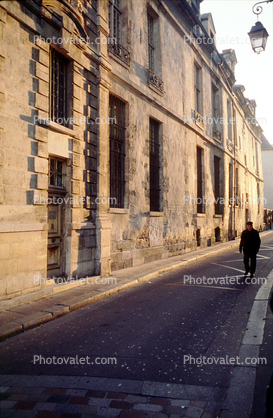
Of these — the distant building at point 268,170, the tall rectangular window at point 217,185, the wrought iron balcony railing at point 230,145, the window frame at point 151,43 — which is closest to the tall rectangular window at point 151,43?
the window frame at point 151,43

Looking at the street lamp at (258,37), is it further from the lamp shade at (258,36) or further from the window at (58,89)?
the window at (58,89)

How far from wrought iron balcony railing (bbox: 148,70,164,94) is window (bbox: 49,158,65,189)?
20.6 ft

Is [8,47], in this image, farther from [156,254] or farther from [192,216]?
[192,216]

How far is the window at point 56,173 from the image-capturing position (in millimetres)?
7625

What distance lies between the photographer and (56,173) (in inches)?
306

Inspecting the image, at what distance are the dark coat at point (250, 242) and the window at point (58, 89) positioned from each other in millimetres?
5847

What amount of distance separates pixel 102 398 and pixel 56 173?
5795 millimetres

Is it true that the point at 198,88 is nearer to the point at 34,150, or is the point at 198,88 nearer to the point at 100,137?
the point at 100,137

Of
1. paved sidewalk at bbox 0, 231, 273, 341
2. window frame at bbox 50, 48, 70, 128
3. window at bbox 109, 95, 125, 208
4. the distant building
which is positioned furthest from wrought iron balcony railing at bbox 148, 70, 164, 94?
the distant building

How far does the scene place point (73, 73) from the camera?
26.7 feet

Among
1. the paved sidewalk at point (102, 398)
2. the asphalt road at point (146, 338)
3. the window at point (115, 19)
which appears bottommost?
Result: the asphalt road at point (146, 338)

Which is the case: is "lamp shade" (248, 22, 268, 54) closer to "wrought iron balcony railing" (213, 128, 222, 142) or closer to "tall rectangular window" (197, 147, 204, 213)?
"tall rectangular window" (197, 147, 204, 213)

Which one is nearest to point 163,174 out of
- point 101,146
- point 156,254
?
point 156,254

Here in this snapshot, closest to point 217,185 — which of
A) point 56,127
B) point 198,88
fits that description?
point 198,88
